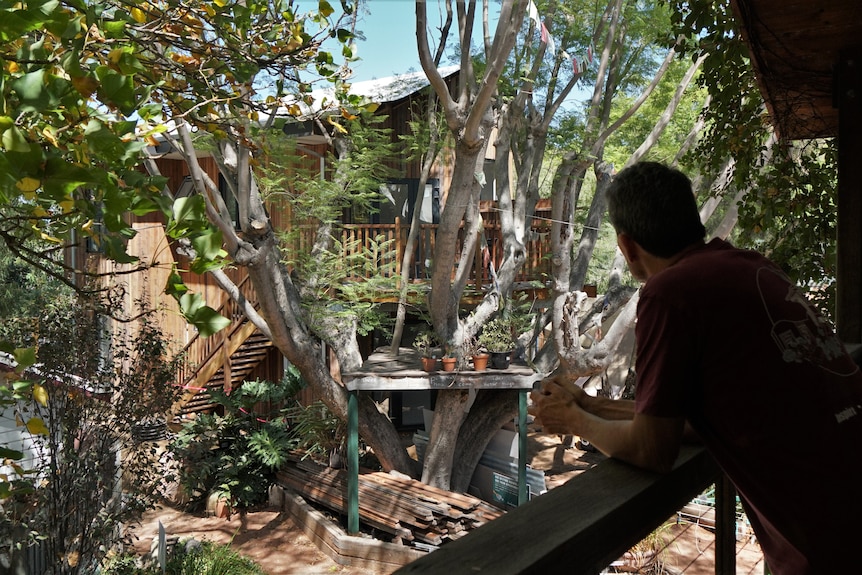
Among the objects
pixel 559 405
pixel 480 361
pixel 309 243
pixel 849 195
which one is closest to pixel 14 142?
pixel 559 405

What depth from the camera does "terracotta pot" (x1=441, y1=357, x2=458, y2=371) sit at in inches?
396

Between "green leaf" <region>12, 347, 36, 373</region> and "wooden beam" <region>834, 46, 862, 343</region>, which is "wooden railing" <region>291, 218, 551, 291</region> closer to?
"wooden beam" <region>834, 46, 862, 343</region>

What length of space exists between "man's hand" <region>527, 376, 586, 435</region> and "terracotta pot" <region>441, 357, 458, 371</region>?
8370 mm

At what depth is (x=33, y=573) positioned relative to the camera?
281 inches

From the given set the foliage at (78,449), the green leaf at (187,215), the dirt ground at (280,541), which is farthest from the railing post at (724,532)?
the dirt ground at (280,541)

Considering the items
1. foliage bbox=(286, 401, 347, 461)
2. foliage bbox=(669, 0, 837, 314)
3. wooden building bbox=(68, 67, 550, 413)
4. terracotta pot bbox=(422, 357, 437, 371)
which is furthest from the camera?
wooden building bbox=(68, 67, 550, 413)

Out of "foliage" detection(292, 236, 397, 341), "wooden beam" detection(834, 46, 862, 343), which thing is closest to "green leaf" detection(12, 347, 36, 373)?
"wooden beam" detection(834, 46, 862, 343)

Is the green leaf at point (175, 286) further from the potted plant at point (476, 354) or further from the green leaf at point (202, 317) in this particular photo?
the potted plant at point (476, 354)

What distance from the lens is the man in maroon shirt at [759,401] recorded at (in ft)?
4.09

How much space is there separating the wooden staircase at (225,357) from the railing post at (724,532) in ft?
40.9

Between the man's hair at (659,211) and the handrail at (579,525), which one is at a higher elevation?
the man's hair at (659,211)

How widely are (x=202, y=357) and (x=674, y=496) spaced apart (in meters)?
14.0

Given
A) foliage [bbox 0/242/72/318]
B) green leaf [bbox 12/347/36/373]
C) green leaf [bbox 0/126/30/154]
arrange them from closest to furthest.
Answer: green leaf [bbox 0/126/30/154] → green leaf [bbox 12/347/36/373] → foliage [bbox 0/242/72/318]

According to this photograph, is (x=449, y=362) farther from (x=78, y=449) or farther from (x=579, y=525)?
(x=579, y=525)
